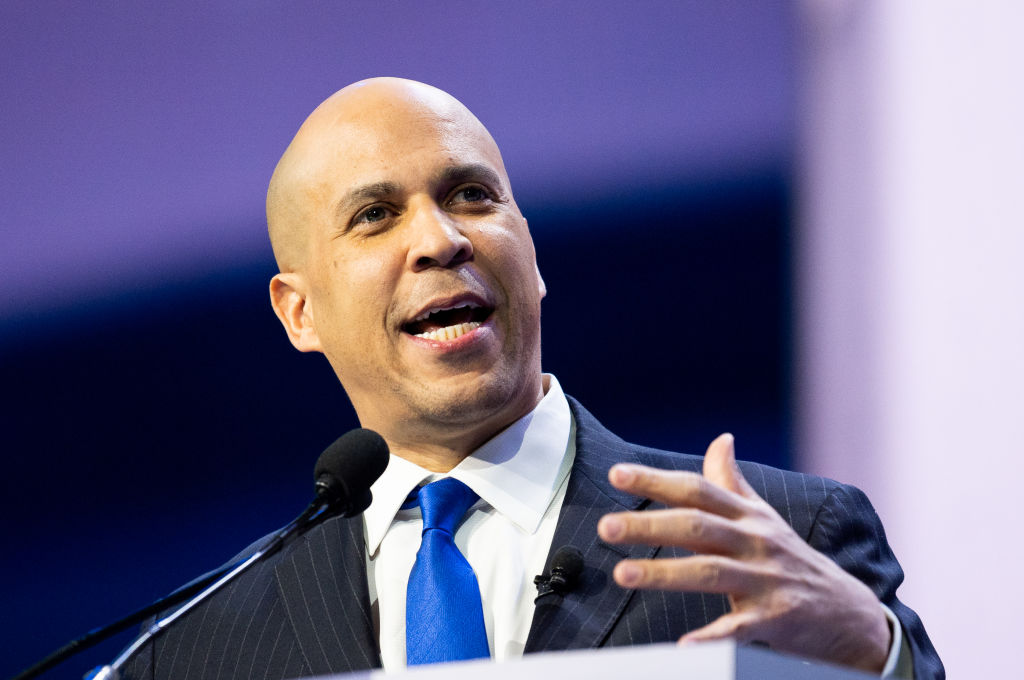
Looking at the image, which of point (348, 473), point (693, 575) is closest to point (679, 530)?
point (693, 575)

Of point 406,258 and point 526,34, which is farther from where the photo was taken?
point 526,34

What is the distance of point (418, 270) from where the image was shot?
74.8 inches

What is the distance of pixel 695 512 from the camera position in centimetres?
114

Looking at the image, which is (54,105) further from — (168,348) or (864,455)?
(864,455)

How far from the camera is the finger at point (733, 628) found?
1.10 m

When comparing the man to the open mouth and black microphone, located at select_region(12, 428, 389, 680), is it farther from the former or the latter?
black microphone, located at select_region(12, 428, 389, 680)

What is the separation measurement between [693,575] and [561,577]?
21.5 inches

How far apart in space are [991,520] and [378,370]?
1.25 m

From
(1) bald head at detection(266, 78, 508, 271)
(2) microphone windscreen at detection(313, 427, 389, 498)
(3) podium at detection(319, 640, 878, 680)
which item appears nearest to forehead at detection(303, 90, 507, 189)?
(1) bald head at detection(266, 78, 508, 271)

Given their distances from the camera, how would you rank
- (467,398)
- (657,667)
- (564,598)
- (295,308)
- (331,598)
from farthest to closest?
(295,308)
(467,398)
(331,598)
(564,598)
(657,667)

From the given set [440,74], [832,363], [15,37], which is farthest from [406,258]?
[15,37]

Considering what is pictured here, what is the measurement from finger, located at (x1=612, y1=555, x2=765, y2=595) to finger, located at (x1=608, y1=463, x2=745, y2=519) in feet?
Result: 0.17

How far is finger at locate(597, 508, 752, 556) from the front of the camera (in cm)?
108

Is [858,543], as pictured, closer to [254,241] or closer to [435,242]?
[435,242]
